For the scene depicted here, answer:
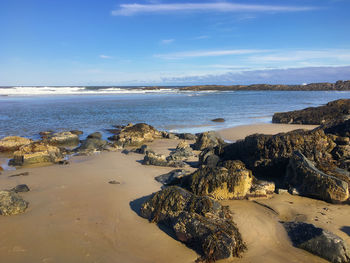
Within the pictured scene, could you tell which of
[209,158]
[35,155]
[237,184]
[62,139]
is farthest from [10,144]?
[237,184]

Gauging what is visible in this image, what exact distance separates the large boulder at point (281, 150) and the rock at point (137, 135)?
6481 millimetres

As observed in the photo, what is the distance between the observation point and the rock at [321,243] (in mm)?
3774

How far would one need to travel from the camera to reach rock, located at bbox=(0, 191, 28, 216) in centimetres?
511

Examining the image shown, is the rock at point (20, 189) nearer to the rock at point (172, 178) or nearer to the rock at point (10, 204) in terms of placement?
the rock at point (10, 204)

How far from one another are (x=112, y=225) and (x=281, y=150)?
4564mm

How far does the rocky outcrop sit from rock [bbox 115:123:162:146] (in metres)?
7.82

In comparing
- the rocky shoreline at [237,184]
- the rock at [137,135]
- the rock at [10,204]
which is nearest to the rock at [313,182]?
the rocky shoreline at [237,184]

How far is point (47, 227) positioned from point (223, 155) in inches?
204

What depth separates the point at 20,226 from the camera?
4.72 m

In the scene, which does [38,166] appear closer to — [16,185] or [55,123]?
[16,185]

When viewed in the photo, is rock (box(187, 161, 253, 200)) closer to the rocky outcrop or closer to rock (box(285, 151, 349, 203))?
the rocky outcrop

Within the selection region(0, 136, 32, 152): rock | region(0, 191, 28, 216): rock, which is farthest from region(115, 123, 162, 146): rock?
region(0, 191, 28, 216): rock

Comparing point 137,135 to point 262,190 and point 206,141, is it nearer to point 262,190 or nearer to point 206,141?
point 206,141

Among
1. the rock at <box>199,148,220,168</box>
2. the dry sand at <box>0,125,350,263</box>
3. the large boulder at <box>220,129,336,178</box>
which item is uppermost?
the large boulder at <box>220,129,336,178</box>
